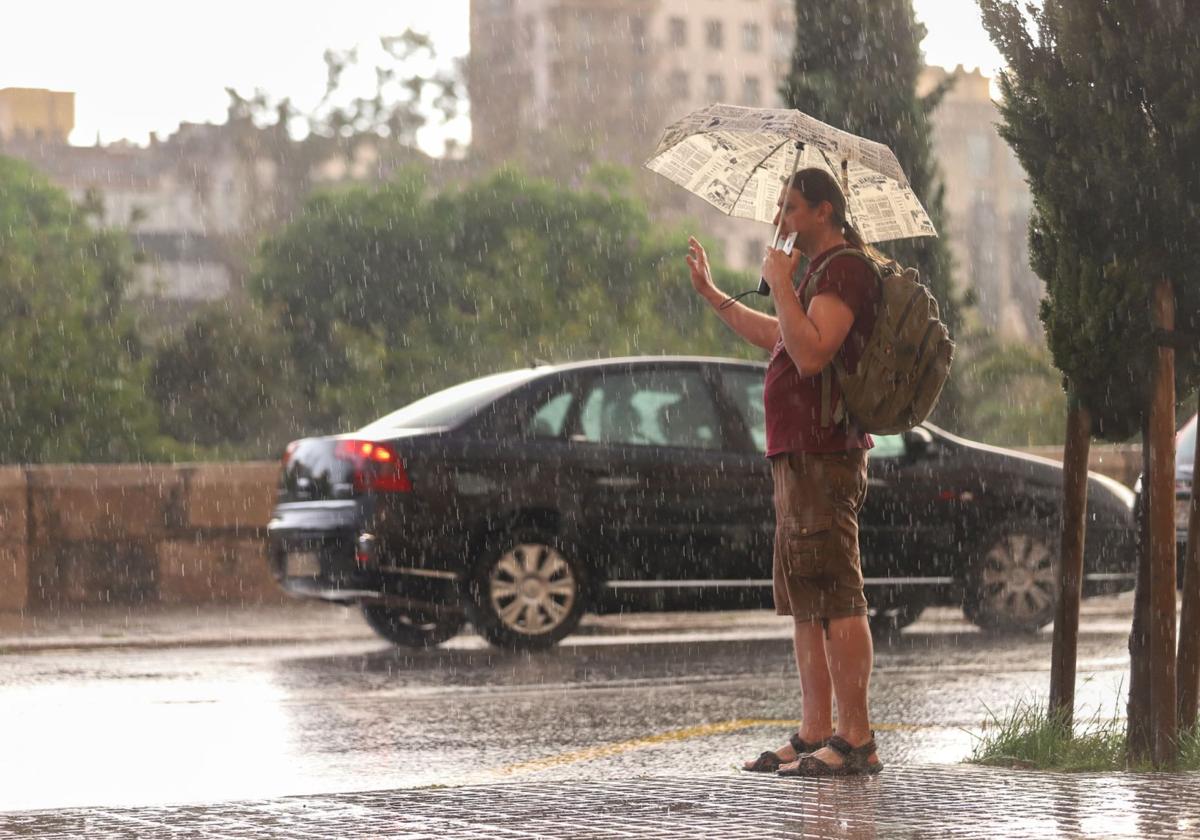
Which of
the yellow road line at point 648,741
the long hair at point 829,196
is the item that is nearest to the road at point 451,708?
the yellow road line at point 648,741

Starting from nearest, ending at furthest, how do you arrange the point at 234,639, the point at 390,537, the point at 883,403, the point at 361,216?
the point at 883,403
the point at 390,537
the point at 234,639
the point at 361,216

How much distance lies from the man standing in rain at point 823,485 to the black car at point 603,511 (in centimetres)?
537

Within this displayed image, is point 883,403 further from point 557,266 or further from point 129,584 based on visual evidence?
point 557,266

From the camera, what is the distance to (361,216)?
5847cm

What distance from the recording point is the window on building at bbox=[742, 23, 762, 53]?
143250 mm

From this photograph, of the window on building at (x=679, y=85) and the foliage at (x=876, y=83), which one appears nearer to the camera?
the foliage at (x=876, y=83)

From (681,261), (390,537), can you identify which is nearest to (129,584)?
(390,537)

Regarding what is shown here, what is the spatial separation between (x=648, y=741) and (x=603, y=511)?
3.84m

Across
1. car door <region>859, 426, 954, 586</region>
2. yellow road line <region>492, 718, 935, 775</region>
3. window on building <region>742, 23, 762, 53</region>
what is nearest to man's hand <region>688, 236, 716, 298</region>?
yellow road line <region>492, 718, 935, 775</region>

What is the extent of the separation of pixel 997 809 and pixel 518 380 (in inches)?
276

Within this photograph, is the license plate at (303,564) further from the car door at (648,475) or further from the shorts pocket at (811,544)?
the shorts pocket at (811,544)

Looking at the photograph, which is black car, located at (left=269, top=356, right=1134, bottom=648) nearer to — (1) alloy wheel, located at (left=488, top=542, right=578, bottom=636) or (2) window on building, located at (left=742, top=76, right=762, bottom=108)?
(1) alloy wheel, located at (left=488, top=542, right=578, bottom=636)

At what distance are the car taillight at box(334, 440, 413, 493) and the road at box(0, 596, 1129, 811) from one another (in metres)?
0.89

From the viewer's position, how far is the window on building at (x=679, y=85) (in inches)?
5028
